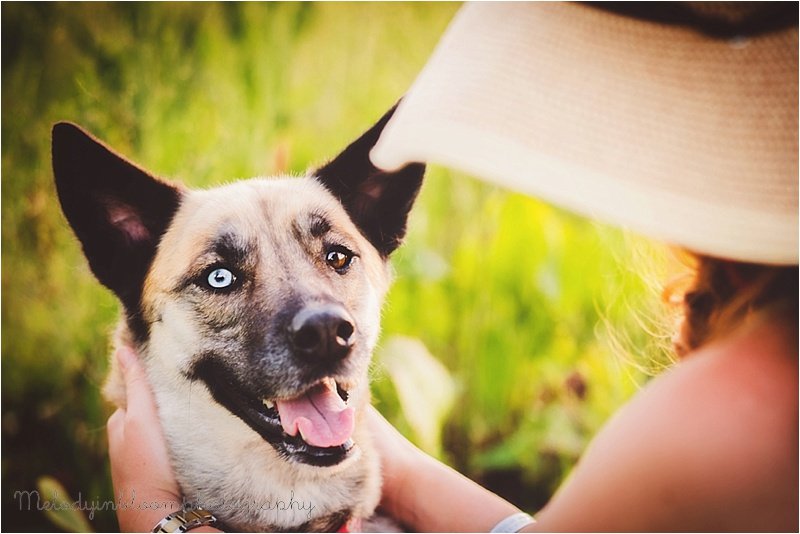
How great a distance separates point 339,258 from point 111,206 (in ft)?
1.62

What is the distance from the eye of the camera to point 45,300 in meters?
1.85

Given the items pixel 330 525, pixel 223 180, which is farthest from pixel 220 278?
pixel 330 525

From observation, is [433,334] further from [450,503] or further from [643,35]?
[643,35]

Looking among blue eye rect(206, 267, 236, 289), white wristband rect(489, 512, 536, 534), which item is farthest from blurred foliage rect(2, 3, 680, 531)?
white wristband rect(489, 512, 536, 534)

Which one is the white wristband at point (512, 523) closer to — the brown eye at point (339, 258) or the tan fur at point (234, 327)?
the tan fur at point (234, 327)

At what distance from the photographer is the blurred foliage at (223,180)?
5.84ft

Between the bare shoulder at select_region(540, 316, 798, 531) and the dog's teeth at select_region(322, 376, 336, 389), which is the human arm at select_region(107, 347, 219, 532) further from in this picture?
the bare shoulder at select_region(540, 316, 798, 531)

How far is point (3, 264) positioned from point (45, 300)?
0.43ft

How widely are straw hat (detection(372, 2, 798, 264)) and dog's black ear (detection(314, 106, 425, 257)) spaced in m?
0.52

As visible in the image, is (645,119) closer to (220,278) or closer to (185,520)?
(220,278)

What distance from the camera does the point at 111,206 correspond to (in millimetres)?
1522

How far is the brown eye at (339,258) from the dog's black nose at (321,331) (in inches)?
8.2

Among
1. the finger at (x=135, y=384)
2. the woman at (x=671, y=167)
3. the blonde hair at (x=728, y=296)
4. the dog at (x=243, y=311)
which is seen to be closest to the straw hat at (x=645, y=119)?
the woman at (x=671, y=167)

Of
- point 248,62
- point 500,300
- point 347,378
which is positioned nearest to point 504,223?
point 500,300
